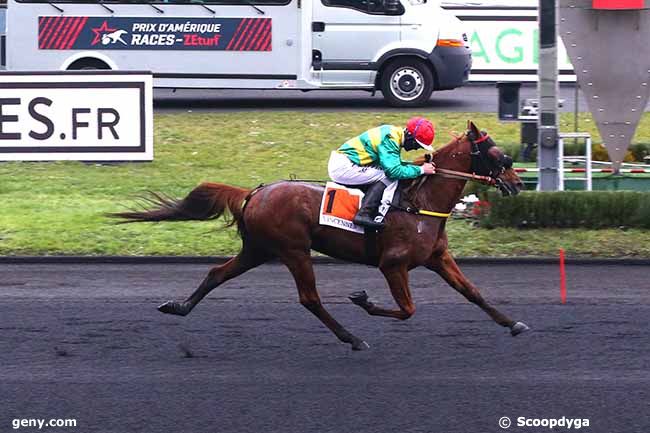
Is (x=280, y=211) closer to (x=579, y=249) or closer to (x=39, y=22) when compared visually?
(x=579, y=249)

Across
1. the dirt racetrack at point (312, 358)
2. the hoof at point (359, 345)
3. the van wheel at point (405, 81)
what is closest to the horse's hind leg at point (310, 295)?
the hoof at point (359, 345)

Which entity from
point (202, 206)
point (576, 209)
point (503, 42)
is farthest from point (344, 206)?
point (503, 42)

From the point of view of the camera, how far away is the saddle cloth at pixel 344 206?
29.6ft

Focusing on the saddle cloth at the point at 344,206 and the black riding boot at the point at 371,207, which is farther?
the saddle cloth at the point at 344,206

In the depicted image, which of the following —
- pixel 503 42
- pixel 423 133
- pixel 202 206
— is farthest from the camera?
pixel 503 42

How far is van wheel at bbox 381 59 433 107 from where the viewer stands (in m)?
21.0

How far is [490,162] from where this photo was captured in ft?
30.0

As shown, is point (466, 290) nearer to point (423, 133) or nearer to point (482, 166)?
point (482, 166)

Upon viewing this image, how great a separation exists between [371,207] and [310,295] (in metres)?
0.77

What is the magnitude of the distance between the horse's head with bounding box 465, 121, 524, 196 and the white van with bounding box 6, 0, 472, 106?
1186 cm

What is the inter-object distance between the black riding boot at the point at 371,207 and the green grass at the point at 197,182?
3.79m

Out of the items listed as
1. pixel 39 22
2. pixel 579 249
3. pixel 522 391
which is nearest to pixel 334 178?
pixel 522 391

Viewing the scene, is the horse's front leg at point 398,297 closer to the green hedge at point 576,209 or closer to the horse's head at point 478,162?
the horse's head at point 478,162

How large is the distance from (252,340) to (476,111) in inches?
475
